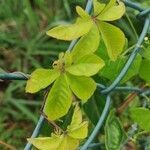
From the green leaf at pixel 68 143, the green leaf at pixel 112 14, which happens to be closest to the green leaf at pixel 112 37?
the green leaf at pixel 112 14

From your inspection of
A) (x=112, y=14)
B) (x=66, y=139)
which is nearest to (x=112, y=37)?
(x=112, y=14)

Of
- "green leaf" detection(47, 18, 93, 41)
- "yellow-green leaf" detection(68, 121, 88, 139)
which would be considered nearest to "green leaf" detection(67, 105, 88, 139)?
"yellow-green leaf" detection(68, 121, 88, 139)

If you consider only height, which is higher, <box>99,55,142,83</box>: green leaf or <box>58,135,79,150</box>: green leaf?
<box>99,55,142,83</box>: green leaf

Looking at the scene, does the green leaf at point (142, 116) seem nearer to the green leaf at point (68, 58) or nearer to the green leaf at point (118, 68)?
the green leaf at point (118, 68)

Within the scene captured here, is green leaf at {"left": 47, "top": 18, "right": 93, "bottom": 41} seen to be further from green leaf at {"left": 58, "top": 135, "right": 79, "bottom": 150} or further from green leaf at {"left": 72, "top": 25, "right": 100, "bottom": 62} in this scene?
green leaf at {"left": 58, "top": 135, "right": 79, "bottom": 150}

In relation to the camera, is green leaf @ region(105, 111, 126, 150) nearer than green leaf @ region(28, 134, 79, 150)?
No

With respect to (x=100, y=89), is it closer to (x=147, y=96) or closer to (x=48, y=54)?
(x=147, y=96)

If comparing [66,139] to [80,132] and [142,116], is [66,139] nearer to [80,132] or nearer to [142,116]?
[80,132]

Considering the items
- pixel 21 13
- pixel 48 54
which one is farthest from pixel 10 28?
pixel 48 54
